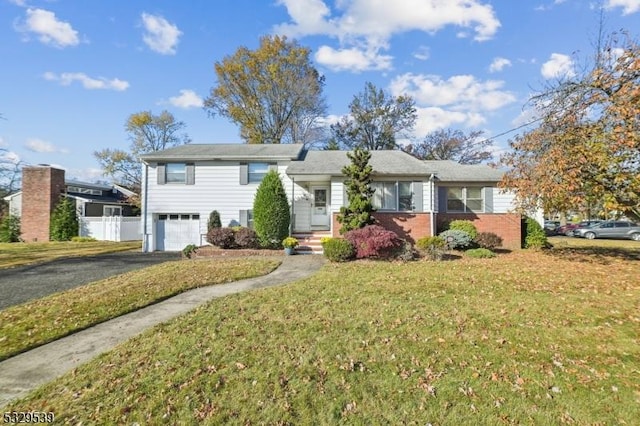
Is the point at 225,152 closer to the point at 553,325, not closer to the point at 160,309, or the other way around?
the point at 160,309

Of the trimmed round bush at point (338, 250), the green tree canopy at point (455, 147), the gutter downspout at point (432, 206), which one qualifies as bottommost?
the trimmed round bush at point (338, 250)

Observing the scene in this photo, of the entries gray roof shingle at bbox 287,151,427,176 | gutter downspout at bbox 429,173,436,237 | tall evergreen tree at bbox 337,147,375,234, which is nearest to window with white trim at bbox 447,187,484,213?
gutter downspout at bbox 429,173,436,237

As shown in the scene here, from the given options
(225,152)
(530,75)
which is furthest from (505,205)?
(225,152)

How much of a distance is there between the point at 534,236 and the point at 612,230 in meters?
16.8

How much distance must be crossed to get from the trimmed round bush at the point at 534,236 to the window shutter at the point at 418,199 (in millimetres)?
5851

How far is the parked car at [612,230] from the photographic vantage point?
25.1 m

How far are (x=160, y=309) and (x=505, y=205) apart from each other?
16.0 meters

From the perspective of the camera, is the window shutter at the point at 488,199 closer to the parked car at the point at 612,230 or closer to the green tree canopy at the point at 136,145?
the parked car at the point at 612,230

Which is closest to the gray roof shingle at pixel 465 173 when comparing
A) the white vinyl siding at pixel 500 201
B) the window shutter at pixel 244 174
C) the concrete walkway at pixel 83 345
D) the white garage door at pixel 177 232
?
the white vinyl siding at pixel 500 201

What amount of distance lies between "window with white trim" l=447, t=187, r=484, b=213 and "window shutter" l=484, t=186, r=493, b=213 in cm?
18

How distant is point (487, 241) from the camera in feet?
49.0

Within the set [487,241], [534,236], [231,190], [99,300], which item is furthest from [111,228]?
[534,236]

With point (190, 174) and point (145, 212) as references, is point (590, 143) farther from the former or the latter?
point (145, 212)

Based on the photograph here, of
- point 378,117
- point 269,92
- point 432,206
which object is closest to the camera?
point 432,206
